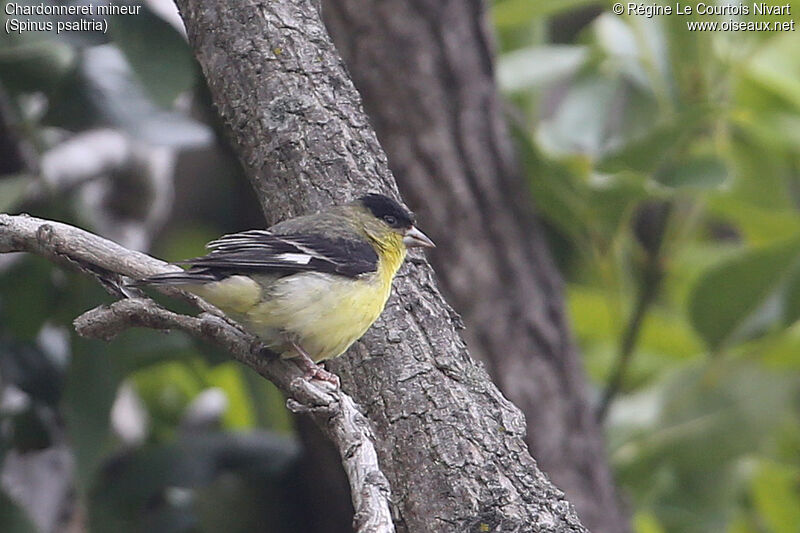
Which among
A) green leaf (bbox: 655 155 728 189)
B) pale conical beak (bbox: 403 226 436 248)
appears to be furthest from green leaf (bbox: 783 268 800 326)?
pale conical beak (bbox: 403 226 436 248)

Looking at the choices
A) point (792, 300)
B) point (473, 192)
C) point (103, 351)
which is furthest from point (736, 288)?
point (103, 351)

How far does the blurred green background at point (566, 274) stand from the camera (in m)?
3.20

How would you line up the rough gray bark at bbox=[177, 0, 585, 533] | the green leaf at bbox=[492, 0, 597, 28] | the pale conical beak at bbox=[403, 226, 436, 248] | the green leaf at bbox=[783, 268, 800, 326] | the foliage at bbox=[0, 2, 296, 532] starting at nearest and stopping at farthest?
1. the rough gray bark at bbox=[177, 0, 585, 533]
2. the pale conical beak at bbox=[403, 226, 436, 248]
3. the foliage at bbox=[0, 2, 296, 532]
4. the green leaf at bbox=[783, 268, 800, 326]
5. the green leaf at bbox=[492, 0, 597, 28]

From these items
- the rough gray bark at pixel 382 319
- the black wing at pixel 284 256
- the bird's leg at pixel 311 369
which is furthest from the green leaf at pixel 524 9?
the bird's leg at pixel 311 369

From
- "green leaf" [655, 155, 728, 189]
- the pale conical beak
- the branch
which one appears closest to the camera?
the branch

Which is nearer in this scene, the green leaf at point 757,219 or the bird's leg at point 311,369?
the bird's leg at point 311,369

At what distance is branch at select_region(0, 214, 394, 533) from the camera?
64.8 inches

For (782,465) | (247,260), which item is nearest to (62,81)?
(247,260)

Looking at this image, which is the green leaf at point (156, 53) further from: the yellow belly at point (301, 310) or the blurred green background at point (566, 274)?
the yellow belly at point (301, 310)

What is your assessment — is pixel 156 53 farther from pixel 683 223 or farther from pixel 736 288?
pixel 736 288

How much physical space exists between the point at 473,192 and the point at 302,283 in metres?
1.47

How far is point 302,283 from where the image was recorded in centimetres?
212

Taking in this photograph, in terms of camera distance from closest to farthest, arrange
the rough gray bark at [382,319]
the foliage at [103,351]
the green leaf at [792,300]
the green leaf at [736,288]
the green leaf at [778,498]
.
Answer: the rough gray bark at [382,319] < the foliage at [103,351] < the green leaf at [736,288] < the green leaf at [792,300] < the green leaf at [778,498]

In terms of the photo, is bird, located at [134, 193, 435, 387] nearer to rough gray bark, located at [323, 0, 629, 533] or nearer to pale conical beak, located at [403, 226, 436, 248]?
pale conical beak, located at [403, 226, 436, 248]
